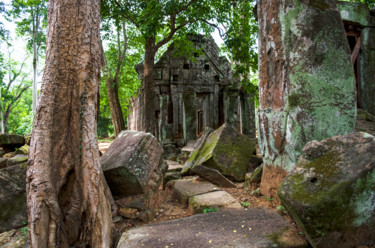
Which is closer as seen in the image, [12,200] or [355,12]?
[12,200]

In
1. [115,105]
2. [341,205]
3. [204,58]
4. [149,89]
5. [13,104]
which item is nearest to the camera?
[341,205]

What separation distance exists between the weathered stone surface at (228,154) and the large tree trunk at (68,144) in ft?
7.21

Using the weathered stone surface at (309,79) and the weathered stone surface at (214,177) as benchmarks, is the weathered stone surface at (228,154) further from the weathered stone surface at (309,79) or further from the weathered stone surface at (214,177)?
the weathered stone surface at (309,79)

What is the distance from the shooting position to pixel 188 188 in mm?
3934

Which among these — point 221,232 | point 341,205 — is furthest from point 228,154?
point 341,205

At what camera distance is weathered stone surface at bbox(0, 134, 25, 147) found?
21.6ft

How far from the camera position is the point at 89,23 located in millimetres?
2779

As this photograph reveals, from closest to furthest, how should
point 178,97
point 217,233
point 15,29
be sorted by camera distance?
1. point 217,233
2. point 178,97
3. point 15,29

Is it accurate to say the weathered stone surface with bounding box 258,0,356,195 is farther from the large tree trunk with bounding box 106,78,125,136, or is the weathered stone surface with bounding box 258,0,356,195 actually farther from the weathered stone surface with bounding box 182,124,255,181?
the large tree trunk with bounding box 106,78,125,136

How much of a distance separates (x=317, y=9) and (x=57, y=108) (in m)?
3.26

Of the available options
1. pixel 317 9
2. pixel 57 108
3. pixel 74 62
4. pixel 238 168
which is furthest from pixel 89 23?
pixel 238 168

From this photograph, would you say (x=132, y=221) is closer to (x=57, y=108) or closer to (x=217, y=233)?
(x=217, y=233)

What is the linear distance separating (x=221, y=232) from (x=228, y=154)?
91.0 inches

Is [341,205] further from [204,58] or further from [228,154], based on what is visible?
[204,58]
